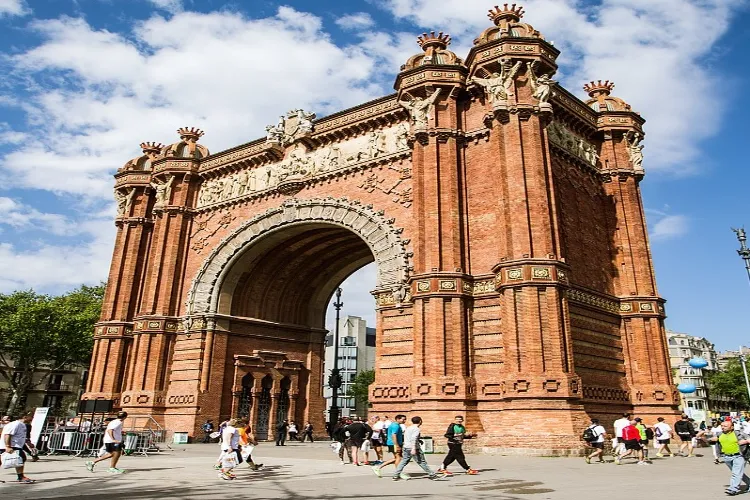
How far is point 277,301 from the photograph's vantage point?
30.1 meters

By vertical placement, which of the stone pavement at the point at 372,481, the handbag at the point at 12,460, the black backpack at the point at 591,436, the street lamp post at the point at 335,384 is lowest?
the stone pavement at the point at 372,481

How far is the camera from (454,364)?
18.7 meters

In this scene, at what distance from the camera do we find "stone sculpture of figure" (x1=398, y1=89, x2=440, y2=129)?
2211 centimetres

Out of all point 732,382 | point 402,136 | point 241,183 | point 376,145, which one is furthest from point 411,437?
point 732,382

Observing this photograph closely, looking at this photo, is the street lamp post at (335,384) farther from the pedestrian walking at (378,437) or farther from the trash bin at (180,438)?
the pedestrian walking at (378,437)

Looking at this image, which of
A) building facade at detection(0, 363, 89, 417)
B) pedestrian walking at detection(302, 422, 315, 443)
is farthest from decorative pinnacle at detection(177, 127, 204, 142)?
building facade at detection(0, 363, 89, 417)

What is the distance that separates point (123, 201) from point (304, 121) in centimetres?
1184

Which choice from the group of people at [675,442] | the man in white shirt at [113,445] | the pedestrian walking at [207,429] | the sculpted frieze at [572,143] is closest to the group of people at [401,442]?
the group of people at [675,442]

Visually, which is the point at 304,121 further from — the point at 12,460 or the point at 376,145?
the point at 12,460

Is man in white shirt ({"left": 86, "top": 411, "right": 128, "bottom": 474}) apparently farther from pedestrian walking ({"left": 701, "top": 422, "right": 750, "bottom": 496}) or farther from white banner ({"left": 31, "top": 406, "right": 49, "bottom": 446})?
pedestrian walking ({"left": 701, "top": 422, "right": 750, "bottom": 496})

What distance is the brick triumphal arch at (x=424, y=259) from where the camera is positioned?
60.6 ft

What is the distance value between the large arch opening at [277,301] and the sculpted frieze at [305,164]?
1.57 meters

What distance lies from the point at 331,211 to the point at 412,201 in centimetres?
421

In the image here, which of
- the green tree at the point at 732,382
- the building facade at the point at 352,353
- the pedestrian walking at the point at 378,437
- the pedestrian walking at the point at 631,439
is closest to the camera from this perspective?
the pedestrian walking at the point at 631,439
